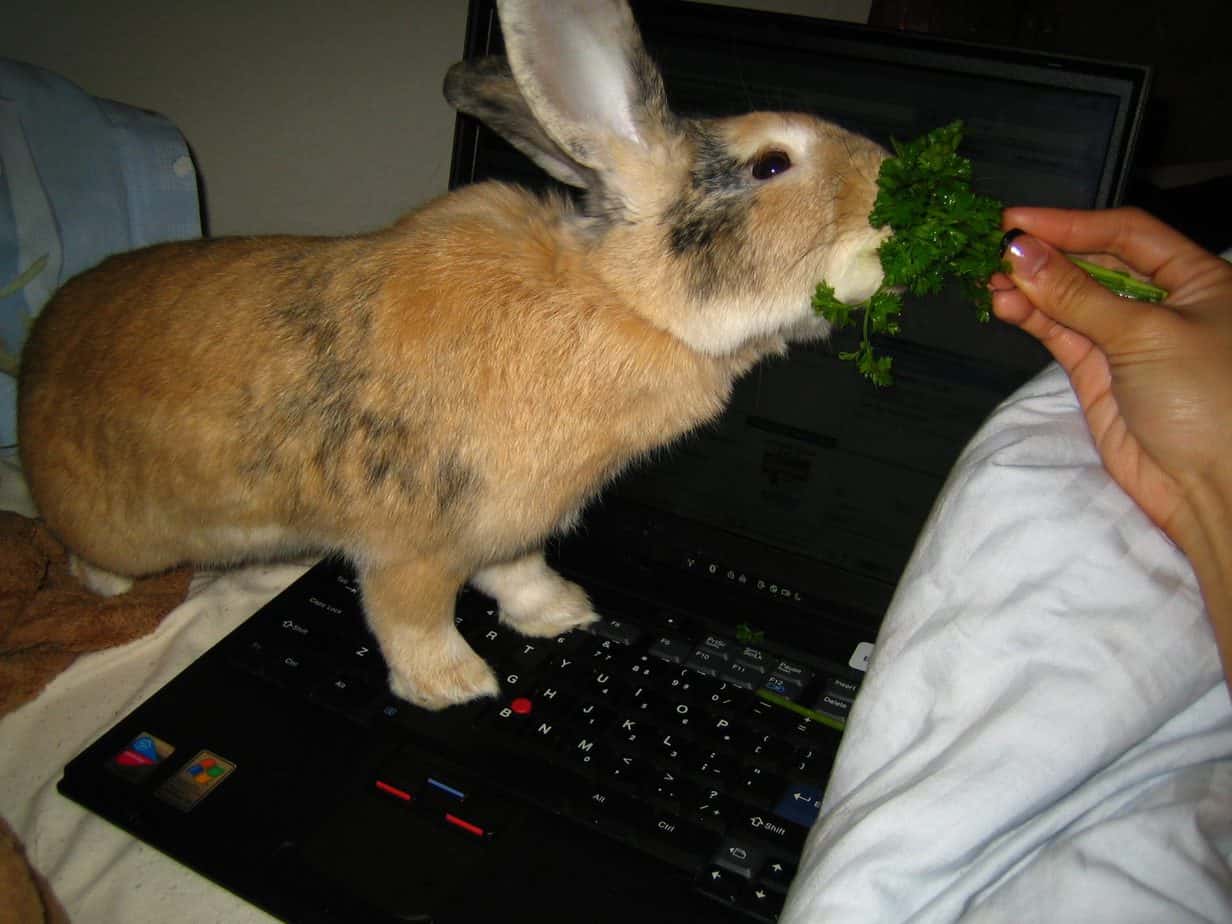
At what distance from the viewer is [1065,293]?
2.48 feet

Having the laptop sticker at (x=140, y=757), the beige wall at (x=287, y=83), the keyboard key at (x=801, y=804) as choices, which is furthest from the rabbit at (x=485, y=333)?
the beige wall at (x=287, y=83)

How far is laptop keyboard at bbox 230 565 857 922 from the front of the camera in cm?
78

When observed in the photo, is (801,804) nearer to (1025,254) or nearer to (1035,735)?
(1035,735)

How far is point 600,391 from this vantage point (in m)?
→ 0.90

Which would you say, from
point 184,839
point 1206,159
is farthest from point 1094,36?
point 184,839

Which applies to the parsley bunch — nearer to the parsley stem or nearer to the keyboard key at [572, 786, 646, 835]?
the parsley stem

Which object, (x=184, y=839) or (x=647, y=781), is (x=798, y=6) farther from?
(x=184, y=839)

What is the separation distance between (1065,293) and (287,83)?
121cm

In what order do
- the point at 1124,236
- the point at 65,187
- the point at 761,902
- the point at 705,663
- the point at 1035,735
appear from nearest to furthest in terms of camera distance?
1. the point at 1035,735
2. the point at 761,902
3. the point at 1124,236
4. the point at 705,663
5. the point at 65,187

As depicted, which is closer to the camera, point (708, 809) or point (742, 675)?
point (708, 809)

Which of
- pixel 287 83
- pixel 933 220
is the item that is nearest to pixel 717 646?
pixel 933 220

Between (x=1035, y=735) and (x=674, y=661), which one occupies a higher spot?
(x=1035, y=735)

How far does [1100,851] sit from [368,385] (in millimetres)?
695

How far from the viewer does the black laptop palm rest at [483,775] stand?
74cm
